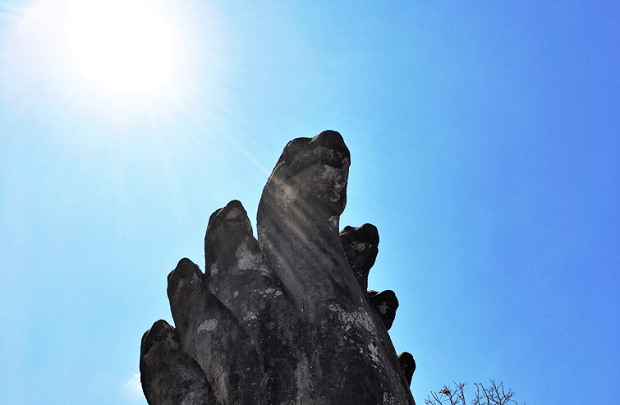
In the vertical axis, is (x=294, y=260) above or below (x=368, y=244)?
below

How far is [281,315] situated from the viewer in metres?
3.97

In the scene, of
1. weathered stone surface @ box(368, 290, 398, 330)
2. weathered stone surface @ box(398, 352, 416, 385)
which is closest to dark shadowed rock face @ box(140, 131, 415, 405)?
weathered stone surface @ box(398, 352, 416, 385)

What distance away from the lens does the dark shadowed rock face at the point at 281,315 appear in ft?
11.7

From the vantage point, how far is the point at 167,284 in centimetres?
477

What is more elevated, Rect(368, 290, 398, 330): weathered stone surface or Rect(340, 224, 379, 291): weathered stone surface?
Rect(340, 224, 379, 291): weathered stone surface

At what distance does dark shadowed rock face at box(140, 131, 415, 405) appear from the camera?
11.7 feet

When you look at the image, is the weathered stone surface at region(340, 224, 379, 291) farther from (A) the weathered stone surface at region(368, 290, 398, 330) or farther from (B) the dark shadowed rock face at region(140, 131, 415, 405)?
(A) the weathered stone surface at region(368, 290, 398, 330)

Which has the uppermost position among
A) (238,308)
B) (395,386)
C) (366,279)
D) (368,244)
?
(368,244)

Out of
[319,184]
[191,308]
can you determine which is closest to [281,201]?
[319,184]

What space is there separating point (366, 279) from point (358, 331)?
177 cm

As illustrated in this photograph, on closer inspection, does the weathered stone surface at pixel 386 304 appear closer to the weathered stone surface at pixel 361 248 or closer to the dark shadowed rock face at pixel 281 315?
the weathered stone surface at pixel 361 248

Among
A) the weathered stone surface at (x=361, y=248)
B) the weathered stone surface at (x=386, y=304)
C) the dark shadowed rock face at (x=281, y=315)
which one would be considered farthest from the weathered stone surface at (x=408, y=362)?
the weathered stone surface at (x=361, y=248)

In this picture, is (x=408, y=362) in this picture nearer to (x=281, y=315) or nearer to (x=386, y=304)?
(x=386, y=304)

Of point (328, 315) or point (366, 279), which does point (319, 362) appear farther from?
point (366, 279)
